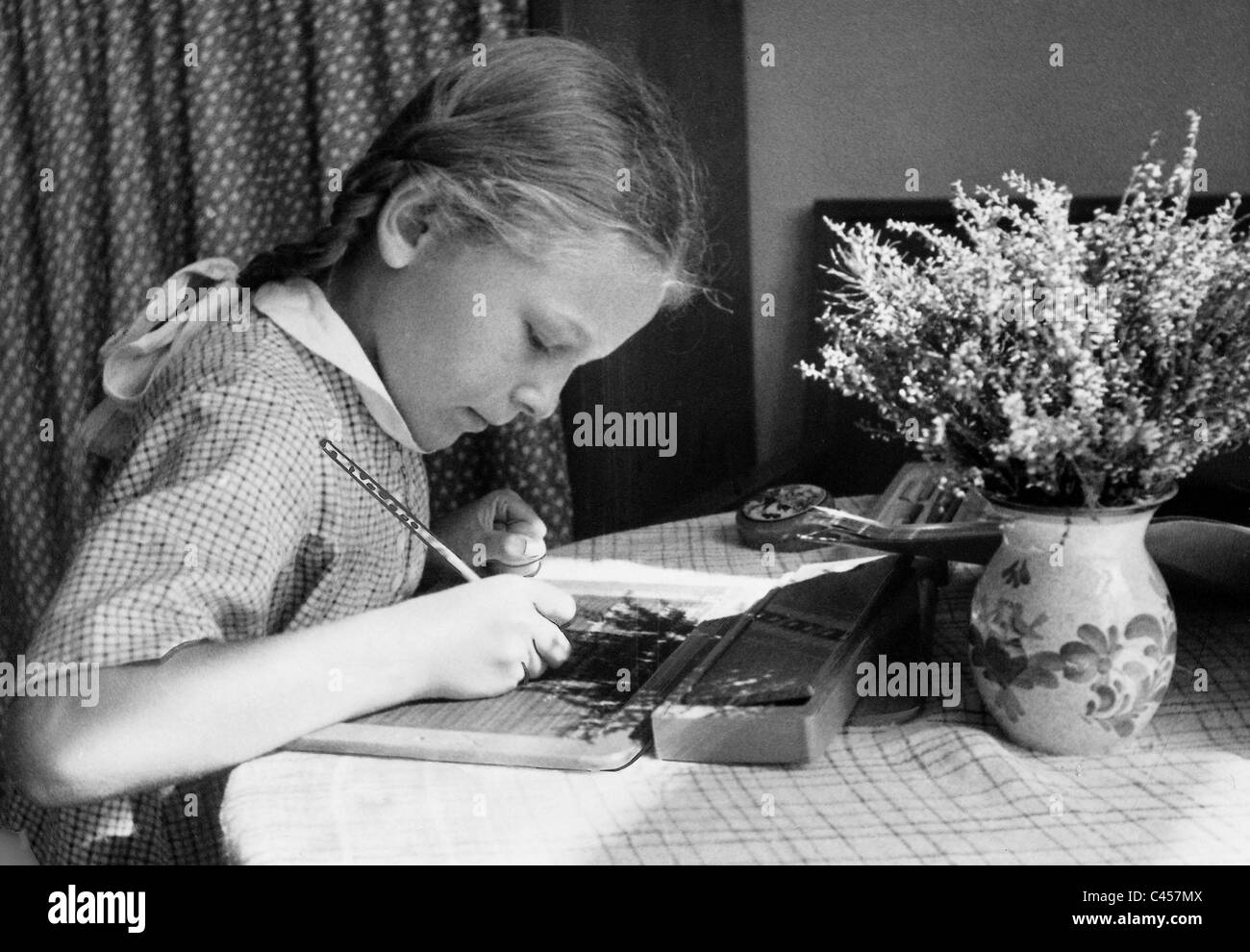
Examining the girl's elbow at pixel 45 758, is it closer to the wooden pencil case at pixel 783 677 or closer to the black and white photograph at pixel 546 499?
the black and white photograph at pixel 546 499

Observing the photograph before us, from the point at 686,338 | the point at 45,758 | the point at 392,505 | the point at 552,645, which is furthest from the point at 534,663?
the point at 686,338

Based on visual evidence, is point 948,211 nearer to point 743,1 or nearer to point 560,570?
point 743,1

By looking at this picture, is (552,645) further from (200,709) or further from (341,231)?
(341,231)

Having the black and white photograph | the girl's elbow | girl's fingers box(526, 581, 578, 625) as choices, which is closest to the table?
the black and white photograph

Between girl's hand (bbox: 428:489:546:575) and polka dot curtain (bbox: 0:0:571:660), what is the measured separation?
410 mm

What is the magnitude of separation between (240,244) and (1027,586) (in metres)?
1.53

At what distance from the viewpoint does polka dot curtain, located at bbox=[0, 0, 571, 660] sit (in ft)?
6.28

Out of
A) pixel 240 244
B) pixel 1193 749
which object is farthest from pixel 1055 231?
pixel 240 244

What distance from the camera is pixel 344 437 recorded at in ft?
4.15

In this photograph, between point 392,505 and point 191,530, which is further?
point 392,505

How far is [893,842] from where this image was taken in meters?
0.75

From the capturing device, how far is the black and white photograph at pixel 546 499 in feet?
2.57

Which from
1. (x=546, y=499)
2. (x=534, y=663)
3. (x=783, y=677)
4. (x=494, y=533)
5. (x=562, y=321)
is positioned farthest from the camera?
(x=546, y=499)

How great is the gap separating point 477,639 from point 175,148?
138 cm
